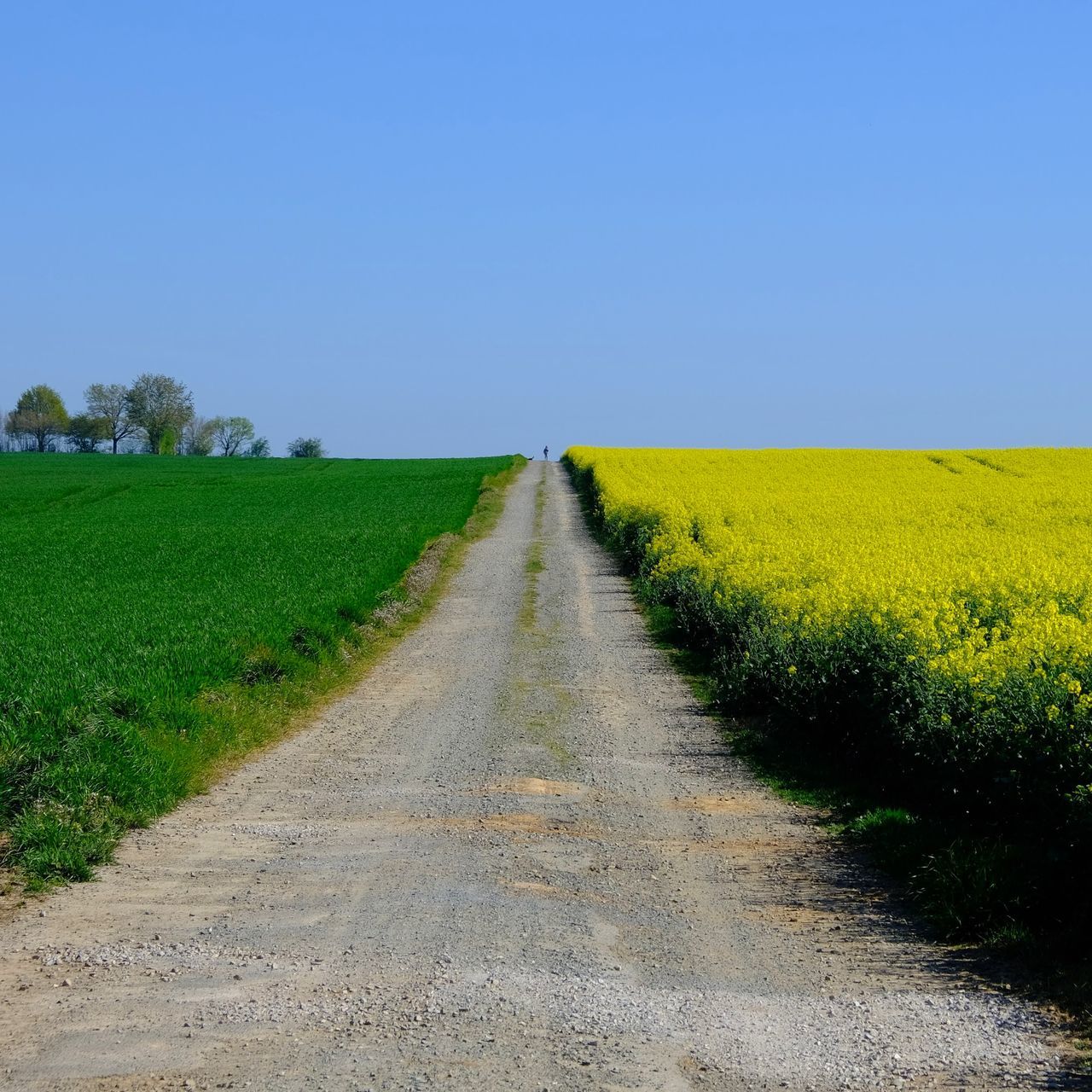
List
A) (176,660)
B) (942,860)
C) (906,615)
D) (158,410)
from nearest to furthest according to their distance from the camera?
(942,860)
(906,615)
(176,660)
(158,410)

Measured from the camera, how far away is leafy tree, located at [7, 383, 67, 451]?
159m

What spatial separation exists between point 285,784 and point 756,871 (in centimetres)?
493

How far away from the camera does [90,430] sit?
152 metres

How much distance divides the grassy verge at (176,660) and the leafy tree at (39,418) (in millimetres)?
124813

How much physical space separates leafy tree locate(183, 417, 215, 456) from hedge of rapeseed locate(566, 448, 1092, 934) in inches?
5456

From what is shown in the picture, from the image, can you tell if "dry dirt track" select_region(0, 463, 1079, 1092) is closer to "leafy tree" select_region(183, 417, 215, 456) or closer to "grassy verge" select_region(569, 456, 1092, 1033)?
"grassy verge" select_region(569, 456, 1092, 1033)

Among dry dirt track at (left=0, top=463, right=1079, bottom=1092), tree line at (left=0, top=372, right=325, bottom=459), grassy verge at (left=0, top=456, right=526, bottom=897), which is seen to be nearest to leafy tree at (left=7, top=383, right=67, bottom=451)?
tree line at (left=0, top=372, right=325, bottom=459)

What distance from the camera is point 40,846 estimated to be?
9148mm

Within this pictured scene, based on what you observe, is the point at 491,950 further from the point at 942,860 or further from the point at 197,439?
the point at 197,439

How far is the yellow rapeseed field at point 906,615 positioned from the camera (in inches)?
370

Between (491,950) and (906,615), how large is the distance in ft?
25.4

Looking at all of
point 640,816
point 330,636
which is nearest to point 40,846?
point 640,816

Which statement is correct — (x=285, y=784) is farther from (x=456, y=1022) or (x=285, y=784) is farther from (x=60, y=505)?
(x=60, y=505)

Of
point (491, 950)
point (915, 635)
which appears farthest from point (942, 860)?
point (915, 635)
